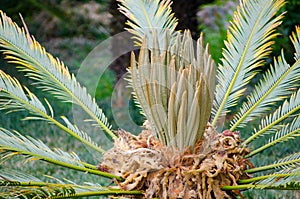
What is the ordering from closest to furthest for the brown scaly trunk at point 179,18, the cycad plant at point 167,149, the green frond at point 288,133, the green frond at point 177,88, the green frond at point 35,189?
1. the green frond at point 35,189
2. the cycad plant at point 167,149
3. the green frond at point 177,88
4. the green frond at point 288,133
5. the brown scaly trunk at point 179,18

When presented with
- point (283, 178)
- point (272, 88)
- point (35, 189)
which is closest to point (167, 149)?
point (283, 178)

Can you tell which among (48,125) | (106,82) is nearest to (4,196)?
(48,125)

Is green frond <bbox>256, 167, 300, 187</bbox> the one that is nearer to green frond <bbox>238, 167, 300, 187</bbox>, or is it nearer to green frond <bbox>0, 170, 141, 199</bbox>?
green frond <bbox>238, 167, 300, 187</bbox>

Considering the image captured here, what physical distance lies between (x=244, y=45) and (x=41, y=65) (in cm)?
122

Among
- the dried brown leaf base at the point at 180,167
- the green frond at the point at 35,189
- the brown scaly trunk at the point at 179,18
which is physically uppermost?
the brown scaly trunk at the point at 179,18

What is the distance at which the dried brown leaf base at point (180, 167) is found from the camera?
7.52 feet

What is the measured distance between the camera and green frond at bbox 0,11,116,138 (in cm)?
279

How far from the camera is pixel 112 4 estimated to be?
6.54m

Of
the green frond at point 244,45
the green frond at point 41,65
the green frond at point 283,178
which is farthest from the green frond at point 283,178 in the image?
the green frond at point 41,65

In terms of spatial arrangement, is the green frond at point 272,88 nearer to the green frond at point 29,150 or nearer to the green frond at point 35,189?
the green frond at point 29,150

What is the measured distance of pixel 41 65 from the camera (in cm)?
293

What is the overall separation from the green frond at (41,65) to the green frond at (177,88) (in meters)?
0.56

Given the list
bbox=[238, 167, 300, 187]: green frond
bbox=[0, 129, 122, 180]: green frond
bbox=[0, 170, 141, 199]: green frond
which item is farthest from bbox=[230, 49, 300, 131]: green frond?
bbox=[0, 170, 141, 199]: green frond

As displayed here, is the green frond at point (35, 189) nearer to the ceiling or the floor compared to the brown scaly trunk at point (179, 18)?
nearer to the floor
